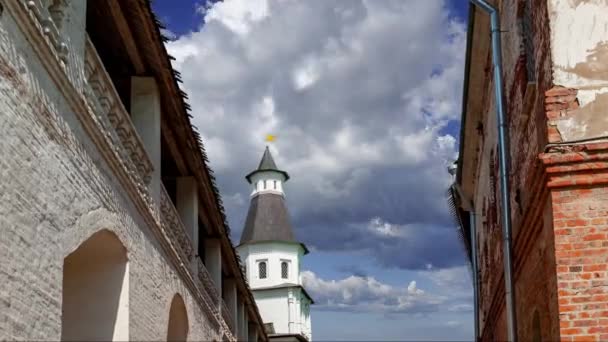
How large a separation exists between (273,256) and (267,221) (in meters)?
2.85

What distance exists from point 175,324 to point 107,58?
470 centimetres

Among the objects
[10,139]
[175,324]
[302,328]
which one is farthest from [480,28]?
[302,328]

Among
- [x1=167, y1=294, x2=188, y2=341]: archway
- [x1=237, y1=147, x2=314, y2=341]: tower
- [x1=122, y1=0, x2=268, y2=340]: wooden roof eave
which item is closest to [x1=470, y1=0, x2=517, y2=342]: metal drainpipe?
[x1=122, y1=0, x2=268, y2=340]: wooden roof eave

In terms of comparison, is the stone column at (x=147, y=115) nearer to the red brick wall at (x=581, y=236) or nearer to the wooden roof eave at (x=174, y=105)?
the wooden roof eave at (x=174, y=105)

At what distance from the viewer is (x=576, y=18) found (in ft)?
27.3

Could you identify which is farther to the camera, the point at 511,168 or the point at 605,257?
the point at 511,168

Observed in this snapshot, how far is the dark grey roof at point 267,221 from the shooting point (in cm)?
6500

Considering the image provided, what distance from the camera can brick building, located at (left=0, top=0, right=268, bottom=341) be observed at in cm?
673

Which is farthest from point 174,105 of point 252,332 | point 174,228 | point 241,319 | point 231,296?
point 252,332

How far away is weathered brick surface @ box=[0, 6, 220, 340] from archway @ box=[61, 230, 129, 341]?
694 millimetres

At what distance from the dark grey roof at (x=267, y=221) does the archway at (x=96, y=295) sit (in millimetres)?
54291

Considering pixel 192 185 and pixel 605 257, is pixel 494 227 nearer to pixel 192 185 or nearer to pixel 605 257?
pixel 192 185

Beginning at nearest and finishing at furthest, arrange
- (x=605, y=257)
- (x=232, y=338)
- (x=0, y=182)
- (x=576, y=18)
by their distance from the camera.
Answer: (x=0, y=182) → (x=605, y=257) → (x=576, y=18) → (x=232, y=338)

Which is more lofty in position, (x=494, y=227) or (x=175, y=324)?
(x=494, y=227)
